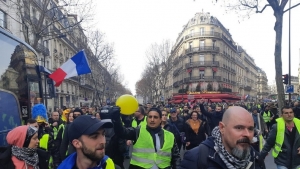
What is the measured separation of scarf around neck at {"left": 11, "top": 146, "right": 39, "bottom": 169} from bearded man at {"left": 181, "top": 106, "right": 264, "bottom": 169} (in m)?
1.88

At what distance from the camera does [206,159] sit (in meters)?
2.18

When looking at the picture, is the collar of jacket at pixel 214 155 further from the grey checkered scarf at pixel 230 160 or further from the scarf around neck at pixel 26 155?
the scarf around neck at pixel 26 155

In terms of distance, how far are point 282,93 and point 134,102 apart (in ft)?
32.8

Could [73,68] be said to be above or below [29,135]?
above

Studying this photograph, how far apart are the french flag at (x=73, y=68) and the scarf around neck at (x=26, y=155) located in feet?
15.7

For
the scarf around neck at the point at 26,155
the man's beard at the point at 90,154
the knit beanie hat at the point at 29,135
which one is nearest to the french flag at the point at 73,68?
the knit beanie hat at the point at 29,135

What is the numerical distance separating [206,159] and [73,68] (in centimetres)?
665

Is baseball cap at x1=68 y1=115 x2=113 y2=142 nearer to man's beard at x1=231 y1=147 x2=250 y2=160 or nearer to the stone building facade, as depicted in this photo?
man's beard at x1=231 y1=147 x2=250 y2=160

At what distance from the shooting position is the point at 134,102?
4410 mm

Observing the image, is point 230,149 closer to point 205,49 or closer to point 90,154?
point 90,154

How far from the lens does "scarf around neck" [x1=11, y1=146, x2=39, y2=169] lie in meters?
3.15

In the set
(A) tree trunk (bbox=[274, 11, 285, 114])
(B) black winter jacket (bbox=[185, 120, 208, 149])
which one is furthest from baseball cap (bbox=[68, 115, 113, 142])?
(A) tree trunk (bbox=[274, 11, 285, 114])

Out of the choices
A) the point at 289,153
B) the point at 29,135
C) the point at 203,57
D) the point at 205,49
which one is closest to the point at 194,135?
the point at 289,153

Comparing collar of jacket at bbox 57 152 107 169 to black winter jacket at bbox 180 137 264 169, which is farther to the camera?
collar of jacket at bbox 57 152 107 169
